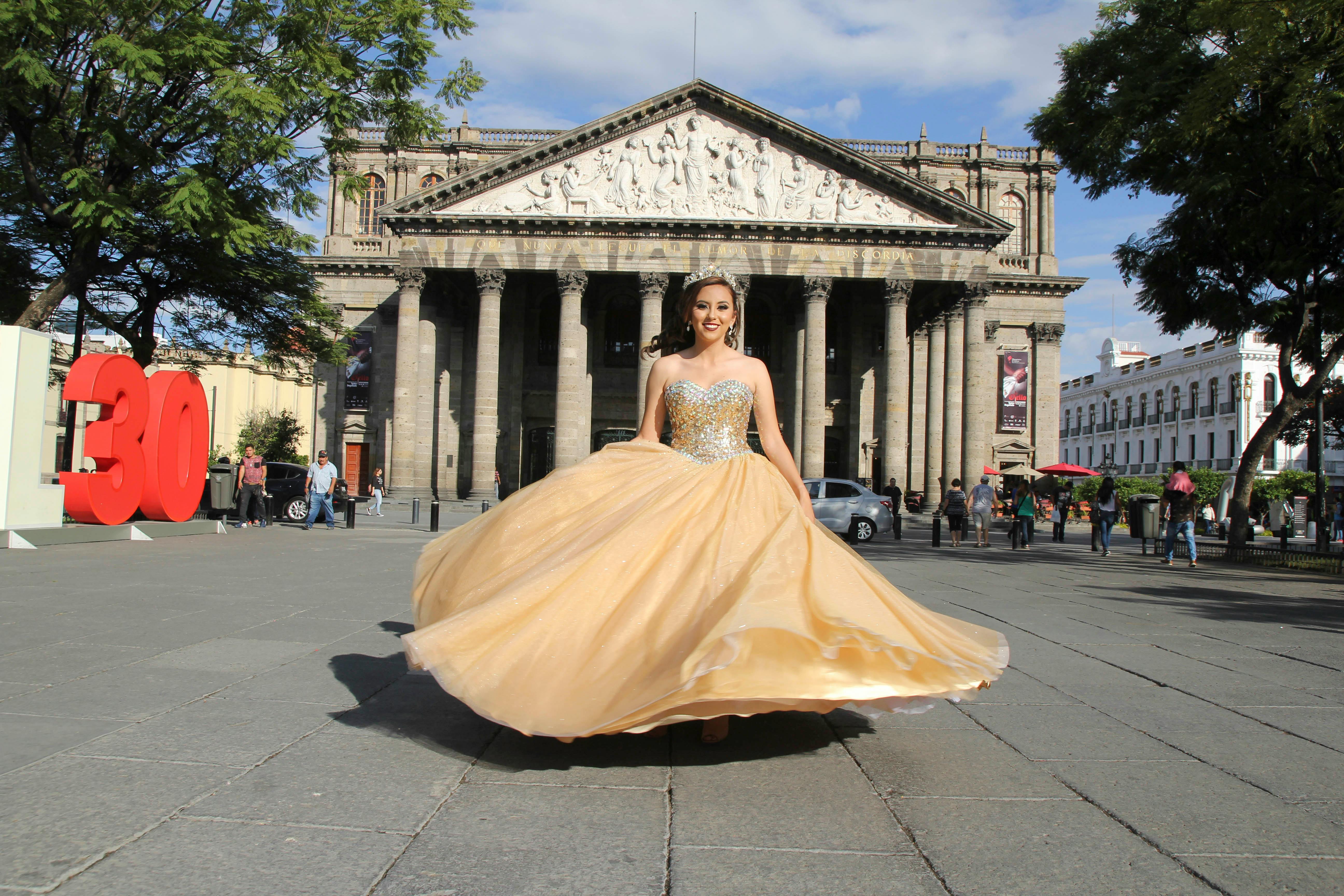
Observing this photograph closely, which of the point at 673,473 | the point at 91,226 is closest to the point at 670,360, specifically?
the point at 673,473

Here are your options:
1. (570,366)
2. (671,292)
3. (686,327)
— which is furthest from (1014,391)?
(686,327)

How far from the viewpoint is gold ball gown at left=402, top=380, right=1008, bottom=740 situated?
10.1 ft

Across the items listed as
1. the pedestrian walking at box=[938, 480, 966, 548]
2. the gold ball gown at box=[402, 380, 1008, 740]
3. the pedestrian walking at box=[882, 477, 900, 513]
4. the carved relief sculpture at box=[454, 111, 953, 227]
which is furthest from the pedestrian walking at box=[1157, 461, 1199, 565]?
the carved relief sculpture at box=[454, 111, 953, 227]

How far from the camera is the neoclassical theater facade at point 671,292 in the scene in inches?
1390

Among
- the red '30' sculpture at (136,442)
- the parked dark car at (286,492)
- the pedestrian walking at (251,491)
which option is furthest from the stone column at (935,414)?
the red '30' sculpture at (136,442)

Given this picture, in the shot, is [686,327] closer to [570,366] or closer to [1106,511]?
[1106,511]

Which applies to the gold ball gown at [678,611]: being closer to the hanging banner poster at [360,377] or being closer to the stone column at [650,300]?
the stone column at [650,300]

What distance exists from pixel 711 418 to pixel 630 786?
5.55 ft

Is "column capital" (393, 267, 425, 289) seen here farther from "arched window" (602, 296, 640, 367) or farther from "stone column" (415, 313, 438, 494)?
"arched window" (602, 296, 640, 367)

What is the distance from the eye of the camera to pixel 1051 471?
39.2m

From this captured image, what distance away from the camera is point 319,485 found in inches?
832

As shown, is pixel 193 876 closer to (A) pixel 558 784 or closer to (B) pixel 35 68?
(A) pixel 558 784

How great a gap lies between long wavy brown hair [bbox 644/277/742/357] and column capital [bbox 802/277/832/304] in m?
31.5

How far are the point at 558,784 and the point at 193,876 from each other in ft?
3.85
